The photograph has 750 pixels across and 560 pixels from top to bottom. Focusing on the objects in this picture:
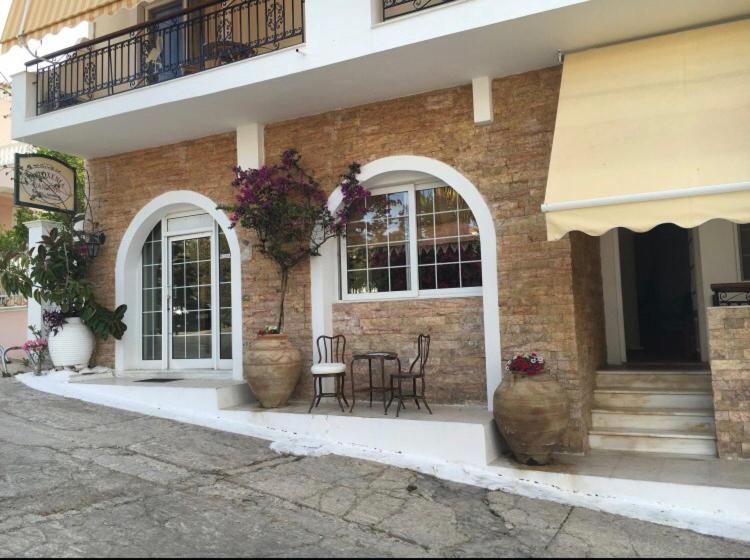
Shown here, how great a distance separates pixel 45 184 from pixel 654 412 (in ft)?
33.6

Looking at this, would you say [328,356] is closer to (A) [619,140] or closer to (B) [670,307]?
(A) [619,140]

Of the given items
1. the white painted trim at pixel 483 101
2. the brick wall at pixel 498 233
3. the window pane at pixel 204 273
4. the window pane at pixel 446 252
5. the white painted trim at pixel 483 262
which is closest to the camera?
the brick wall at pixel 498 233

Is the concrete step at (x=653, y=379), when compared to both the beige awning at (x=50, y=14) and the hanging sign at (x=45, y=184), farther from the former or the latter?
the hanging sign at (x=45, y=184)

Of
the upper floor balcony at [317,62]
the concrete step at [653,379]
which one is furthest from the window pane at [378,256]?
the concrete step at [653,379]

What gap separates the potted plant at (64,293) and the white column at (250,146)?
11.7 ft

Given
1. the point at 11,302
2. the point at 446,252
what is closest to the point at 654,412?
the point at 446,252

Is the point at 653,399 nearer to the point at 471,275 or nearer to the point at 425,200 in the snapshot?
the point at 471,275

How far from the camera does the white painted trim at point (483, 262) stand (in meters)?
7.65

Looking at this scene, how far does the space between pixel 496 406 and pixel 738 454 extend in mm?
2567

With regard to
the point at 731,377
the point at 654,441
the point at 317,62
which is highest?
the point at 317,62

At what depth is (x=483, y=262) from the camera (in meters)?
7.81

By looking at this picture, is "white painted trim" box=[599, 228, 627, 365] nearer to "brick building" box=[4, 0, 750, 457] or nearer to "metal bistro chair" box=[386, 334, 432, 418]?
"brick building" box=[4, 0, 750, 457]

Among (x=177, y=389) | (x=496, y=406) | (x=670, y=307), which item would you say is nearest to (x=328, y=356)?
(x=177, y=389)

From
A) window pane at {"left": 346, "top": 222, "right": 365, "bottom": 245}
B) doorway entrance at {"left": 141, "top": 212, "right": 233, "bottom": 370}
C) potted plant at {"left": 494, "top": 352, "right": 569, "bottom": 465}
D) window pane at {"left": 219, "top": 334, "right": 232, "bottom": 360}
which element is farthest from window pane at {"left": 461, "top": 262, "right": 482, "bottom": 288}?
window pane at {"left": 219, "top": 334, "right": 232, "bottom": 360}
